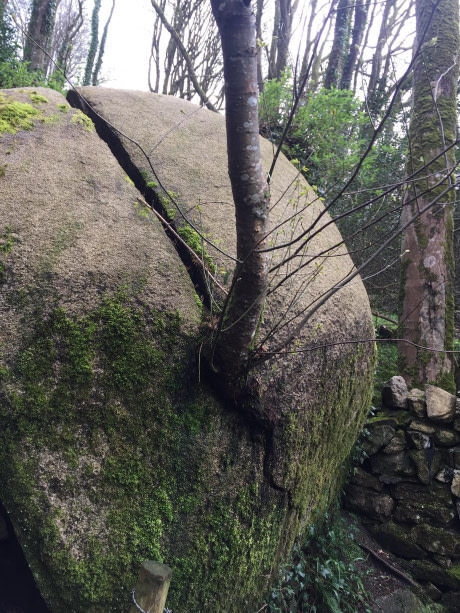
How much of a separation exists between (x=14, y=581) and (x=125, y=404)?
119cm

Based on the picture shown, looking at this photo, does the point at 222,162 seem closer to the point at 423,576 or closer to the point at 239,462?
the point at 239,462

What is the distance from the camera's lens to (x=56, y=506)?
1940 mm

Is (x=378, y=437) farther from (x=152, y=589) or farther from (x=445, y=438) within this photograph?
(x=152, y=589)

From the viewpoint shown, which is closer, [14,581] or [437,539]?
[14,581]

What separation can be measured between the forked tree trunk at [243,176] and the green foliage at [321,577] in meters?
1.60

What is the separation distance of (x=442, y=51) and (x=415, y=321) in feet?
10.7

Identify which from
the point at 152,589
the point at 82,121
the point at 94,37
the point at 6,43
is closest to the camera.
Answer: the point at 152,589

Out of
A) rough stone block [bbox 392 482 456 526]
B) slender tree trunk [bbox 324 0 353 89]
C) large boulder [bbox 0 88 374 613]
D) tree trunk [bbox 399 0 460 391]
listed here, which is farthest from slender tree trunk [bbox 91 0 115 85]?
rough stone block [bbox 392 482 456 526]

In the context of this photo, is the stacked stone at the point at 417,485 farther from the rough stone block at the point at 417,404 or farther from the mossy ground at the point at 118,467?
the mossy ground at the point at 118,467

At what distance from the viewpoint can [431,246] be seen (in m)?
4.34

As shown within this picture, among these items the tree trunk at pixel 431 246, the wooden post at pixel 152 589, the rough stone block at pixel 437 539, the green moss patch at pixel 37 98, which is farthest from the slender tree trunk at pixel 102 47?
the wooden post at pixel 152 589

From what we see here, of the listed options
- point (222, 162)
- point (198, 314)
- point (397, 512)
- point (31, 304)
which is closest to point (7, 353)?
point (31, 304)

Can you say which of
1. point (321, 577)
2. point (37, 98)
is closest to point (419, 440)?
point (321, 577)

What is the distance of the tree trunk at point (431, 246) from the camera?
4148 mm
